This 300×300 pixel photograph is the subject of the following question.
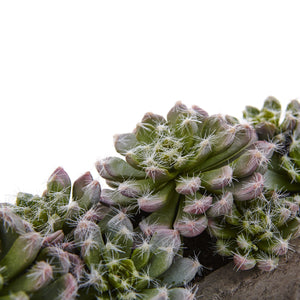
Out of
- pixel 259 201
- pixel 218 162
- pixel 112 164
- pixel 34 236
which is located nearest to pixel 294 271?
pixel 259 201

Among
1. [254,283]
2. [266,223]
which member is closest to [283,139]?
[266,223]

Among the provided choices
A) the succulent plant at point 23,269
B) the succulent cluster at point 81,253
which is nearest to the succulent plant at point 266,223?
the succulent cluster at point 81,253

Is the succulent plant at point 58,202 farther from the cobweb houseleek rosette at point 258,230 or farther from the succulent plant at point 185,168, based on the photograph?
the cobweb houseleek rosette at point 258,230

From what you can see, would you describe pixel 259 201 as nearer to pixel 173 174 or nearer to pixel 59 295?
pixel 173 174

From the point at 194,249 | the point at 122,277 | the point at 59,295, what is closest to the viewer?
the point at 59,295

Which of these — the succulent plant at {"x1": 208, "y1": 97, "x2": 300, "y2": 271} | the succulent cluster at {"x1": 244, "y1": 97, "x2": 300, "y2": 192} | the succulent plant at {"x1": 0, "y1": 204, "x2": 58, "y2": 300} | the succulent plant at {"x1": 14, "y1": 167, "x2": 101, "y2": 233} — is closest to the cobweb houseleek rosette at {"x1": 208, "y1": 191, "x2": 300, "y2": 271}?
the succulent plant at {"x1": 208, "y1": 97, "x2": 300, "y2": 271}
